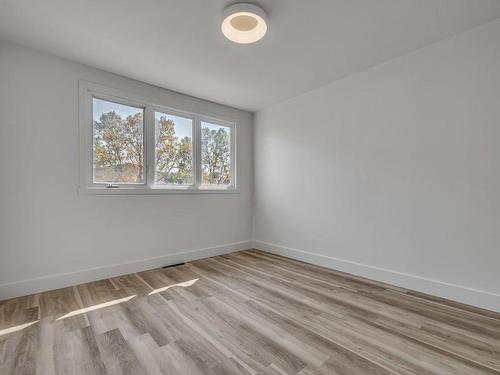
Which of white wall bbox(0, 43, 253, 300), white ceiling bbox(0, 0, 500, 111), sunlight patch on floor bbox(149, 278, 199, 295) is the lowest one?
sunlight patch on floor bbox(149, 278, 199, 295)

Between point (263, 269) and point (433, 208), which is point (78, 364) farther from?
point (433, 208)

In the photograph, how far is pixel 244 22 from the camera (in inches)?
82.4

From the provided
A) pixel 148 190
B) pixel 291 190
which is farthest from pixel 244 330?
pixel 291 190

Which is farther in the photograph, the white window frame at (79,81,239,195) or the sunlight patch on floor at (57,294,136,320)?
the white window frame at (79,81,239,195)

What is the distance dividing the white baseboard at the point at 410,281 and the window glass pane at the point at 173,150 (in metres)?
2.08

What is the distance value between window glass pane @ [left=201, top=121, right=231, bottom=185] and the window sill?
0.51 ft

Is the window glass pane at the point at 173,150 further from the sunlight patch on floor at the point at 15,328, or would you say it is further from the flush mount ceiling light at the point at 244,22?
the sunlight patch on floor at the point at 15,328

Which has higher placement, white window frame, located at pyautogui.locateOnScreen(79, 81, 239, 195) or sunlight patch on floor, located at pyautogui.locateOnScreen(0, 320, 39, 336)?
white window frame, located at pyautogui.locateOnScreen(79, 81, 239, 195)

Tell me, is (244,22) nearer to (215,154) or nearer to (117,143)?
(117,143)

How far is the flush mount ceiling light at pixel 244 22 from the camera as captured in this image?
1.93m

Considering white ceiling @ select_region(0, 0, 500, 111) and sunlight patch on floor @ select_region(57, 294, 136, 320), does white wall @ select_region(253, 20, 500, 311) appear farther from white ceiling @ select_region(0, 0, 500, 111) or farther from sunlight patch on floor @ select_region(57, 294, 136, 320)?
sunlight patch on floor @ select_region(57, 294, 136, 320)

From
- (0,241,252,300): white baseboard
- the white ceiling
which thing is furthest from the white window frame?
(0,241,252,300): white baseboard

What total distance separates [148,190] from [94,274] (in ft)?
3.82

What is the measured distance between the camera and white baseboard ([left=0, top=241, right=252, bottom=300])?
2477 mm
